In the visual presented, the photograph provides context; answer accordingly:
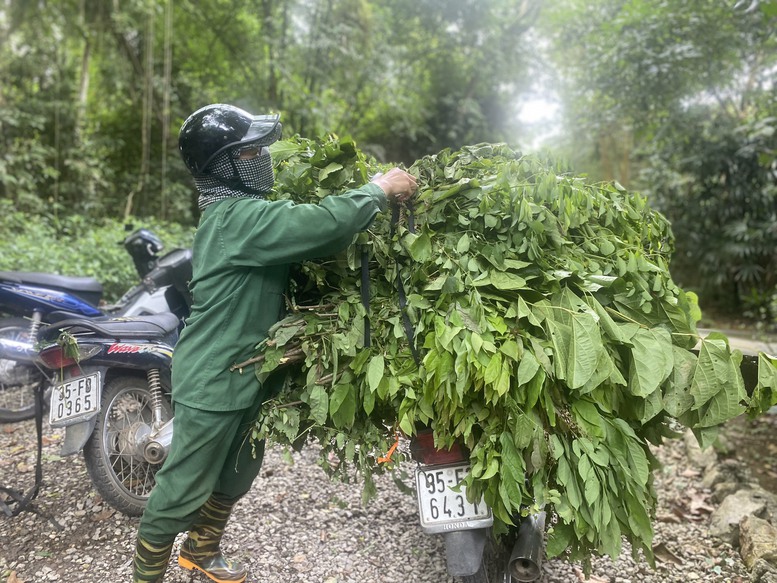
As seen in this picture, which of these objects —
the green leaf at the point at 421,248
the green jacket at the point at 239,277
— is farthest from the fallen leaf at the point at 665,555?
the green jacket at the point at 239,277

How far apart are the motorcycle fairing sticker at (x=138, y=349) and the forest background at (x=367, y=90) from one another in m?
→ 3.22

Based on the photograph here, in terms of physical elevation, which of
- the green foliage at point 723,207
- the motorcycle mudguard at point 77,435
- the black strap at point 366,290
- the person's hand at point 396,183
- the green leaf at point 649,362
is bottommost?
the motorcycle mudguard at point 77,435

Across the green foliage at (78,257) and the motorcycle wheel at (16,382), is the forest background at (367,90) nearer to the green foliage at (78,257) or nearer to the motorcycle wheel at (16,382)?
the green foliage at (78,257)

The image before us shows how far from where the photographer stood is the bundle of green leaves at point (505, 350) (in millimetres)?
1573

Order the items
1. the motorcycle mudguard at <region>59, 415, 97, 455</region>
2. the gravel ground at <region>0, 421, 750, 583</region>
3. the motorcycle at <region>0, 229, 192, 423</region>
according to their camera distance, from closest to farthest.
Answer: the gravel ground at <region>0, 421, 750, 583</region> → the motorcycle mudguard at <region>59, 415, 97, 455</region> → the motorcycle at <region>0, 229, 192, 423</region>

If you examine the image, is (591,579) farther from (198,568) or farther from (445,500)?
(198,568)

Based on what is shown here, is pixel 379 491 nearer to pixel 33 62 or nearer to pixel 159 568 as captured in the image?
pixel 159 568

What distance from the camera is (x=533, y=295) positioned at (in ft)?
5.66

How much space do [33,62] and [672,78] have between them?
9.86 metres

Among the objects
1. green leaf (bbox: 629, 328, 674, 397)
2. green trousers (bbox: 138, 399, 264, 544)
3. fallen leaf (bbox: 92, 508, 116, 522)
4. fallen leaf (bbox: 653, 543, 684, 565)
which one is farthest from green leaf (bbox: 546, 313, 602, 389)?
fallen leaf (bbox: 92, 508, 116, 522)

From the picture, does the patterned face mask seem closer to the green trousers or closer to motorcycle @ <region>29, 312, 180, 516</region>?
the green trousers

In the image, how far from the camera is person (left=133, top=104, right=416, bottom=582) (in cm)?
181

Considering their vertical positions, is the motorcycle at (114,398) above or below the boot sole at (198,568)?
above

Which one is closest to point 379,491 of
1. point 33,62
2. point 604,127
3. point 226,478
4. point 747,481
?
point 226,478
